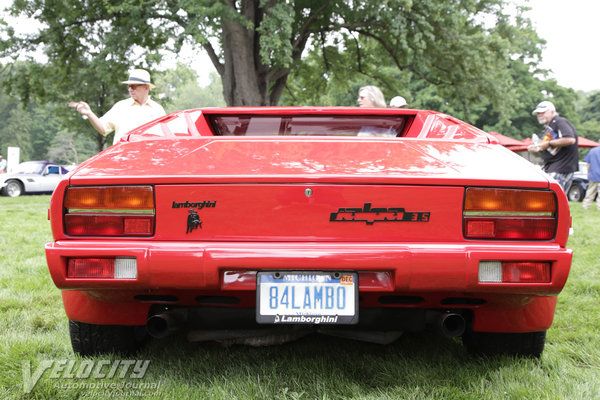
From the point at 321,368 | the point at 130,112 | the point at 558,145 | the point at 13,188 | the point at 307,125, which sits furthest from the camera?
the point at 13,188

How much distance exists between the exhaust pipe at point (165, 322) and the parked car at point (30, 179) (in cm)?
1832

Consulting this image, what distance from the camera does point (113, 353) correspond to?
2322 millimetres

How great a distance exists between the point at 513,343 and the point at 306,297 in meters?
1.10

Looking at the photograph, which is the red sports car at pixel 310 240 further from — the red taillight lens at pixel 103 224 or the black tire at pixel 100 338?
the black tire at pixel 100 338

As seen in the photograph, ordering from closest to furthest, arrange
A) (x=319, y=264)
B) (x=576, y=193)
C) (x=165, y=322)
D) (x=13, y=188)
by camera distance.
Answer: (x=319, y=264) < (x=165, y=322) < (x=576, y=193) < (x=13, y=188)

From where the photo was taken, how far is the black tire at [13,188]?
18109 mm

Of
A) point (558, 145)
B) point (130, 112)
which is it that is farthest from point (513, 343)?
point (558, 145)

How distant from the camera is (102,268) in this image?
1.83 m

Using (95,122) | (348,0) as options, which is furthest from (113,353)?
(348,0)

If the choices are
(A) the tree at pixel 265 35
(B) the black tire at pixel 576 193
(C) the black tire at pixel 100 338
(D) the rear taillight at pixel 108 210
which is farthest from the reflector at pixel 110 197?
(B) the black tire at pixel 576 193

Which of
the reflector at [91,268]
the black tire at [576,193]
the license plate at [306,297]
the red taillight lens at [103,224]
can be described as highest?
the red taillight lens at [103,224]

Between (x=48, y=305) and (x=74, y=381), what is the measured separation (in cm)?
140

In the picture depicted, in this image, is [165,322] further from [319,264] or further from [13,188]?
[13,188]

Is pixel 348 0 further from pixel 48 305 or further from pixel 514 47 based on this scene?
pixel 48 305
